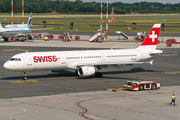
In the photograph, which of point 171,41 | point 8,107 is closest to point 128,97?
point 8,107

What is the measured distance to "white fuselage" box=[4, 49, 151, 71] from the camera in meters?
50.6

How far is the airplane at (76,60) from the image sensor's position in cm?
5069

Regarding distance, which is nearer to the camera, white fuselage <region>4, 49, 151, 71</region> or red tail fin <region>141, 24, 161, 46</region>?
white fuselage <region>4, 49, 151, 71</region>

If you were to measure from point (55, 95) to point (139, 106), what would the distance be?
11638 millimetres

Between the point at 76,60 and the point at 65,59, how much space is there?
2.06 meters

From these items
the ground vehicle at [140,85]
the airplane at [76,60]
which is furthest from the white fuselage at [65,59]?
the ground vehicle at [140,85]

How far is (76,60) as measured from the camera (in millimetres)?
54188

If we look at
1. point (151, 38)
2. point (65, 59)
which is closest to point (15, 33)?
point (151, 38)

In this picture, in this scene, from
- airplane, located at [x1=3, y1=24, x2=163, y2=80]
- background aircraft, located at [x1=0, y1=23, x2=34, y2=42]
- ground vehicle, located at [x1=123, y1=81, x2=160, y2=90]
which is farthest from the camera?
background aircraft, located at [x1=0, y1=23, x2=34, y2=42]

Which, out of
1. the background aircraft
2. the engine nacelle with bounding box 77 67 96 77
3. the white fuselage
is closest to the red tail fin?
the white fuselage

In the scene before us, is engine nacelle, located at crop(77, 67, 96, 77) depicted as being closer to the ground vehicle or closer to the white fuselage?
the white fuselage

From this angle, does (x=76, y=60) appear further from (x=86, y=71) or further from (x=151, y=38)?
(x=151, y=38)

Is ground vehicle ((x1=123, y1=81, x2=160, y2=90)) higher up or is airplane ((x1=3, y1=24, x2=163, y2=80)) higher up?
airplane ((x1=3, y1=24, x2=163, y2=80))

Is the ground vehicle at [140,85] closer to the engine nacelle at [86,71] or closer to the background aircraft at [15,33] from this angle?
the engine nacelle at [86,71]
